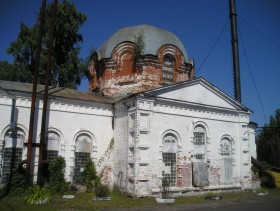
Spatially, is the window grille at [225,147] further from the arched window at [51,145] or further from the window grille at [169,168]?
the arched window at [51,145]

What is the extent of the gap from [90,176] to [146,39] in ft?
35.6

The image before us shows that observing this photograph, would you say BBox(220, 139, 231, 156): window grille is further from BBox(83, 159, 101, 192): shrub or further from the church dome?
BBox(83, 159, 101, 192): shrub

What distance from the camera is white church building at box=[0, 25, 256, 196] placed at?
15.2m

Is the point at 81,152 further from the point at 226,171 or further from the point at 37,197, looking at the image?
the point at 226,171

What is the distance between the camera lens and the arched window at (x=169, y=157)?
16.2 m

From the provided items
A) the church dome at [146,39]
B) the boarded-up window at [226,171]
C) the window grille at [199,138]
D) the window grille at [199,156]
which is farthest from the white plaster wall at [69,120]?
the boarded-up window at [226,171]

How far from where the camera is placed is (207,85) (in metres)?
18.8

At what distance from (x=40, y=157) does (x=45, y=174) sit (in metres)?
1.26

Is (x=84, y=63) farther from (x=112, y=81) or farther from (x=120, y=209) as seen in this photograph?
(x=120, y=209)

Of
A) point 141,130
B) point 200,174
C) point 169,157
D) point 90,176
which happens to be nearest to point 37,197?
point 90,176

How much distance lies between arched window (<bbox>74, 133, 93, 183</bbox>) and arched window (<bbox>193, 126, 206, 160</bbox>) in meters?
6.35

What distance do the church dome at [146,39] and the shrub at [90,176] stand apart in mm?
8840

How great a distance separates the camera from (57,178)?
49.4 feet

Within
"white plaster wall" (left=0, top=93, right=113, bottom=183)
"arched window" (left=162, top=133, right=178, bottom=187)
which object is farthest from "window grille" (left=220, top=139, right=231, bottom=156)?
"white plaster wall" (left=0, top=93, right=113, bottom=183)
